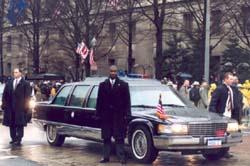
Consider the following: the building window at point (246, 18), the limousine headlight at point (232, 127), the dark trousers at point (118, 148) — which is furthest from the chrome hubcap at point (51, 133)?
the building window at point (246, 18)

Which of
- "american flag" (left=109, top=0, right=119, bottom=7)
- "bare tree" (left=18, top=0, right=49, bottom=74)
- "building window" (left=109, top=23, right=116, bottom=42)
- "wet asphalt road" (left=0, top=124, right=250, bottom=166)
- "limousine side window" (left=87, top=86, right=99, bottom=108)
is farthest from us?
"bare tree" (left=18, top=0, right=49, bottom=74)

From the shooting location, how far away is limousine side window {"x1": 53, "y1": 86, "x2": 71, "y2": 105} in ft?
44.7

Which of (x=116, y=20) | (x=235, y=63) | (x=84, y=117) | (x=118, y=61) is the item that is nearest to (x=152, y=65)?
(x=118, y=61)

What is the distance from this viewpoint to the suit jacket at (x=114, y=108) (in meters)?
10.9

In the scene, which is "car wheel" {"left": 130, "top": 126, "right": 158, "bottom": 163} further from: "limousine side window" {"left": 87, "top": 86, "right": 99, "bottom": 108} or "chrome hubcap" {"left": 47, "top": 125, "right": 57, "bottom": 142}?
"chrome hubcap" {"left": 47, "top": 125, "right": 57, "bottom": 142}

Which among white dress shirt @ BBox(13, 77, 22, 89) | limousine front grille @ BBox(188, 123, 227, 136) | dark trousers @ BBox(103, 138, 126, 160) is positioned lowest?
dark trousers @ BBox(103, 138, 126, 160)

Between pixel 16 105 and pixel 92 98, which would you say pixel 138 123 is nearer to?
pixel 92 98

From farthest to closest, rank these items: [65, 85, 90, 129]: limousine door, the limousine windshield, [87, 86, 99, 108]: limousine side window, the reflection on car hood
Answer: [65, 85, 90, 129]: limousine door, [87, 86, 99, 108]: limousine side window, the limousine windshield, the reflection on car hood

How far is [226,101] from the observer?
39.9 ft

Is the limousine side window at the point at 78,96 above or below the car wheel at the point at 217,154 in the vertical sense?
above

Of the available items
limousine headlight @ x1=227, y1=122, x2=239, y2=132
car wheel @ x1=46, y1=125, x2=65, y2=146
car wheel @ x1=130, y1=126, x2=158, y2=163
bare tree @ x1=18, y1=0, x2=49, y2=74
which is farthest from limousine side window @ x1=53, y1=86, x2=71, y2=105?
bare tree @ x1=18, y1=0, x2=49, y2=74

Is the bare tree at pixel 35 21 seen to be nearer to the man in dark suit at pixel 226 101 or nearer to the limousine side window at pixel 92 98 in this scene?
the limousine side window at pixel 92 98

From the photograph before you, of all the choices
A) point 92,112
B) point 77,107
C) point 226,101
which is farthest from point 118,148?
point 226,101

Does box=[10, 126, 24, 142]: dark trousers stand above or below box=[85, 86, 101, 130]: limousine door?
below
